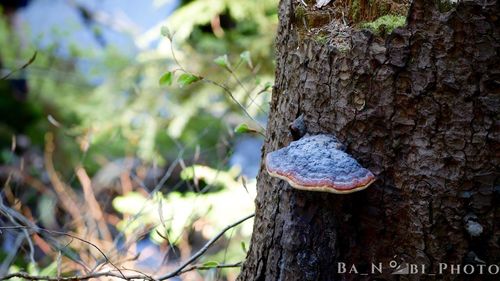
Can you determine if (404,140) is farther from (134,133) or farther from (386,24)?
(134,133)

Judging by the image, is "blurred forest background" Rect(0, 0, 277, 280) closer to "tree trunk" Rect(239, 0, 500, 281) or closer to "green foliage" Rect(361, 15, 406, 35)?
"tree trunk" Rect(239, 0, 500, 281)

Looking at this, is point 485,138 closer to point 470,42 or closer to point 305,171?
point 470,42

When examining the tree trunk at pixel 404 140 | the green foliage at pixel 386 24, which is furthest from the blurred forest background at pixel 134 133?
the green foliage at pixel 386 24

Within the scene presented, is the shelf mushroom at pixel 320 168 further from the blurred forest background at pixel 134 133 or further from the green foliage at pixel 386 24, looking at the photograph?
the blurred forest background at pixel 134 133

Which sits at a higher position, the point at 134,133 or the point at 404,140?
the point at 134,133

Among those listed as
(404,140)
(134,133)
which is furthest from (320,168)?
(134,133)

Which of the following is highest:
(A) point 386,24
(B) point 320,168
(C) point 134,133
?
(C) point 134,133
